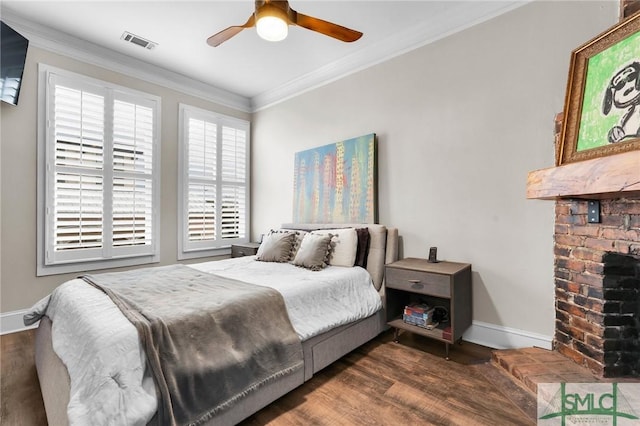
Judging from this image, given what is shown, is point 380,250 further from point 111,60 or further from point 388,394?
point 111,60

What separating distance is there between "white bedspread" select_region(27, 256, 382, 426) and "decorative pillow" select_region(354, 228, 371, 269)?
18 centimetres

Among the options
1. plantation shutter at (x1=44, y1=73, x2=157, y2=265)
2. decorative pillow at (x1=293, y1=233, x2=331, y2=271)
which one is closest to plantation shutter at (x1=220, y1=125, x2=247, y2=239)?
plantation shutter at (x1=44, y1=73, x2=157, y2=265)

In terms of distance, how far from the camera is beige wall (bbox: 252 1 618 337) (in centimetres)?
225

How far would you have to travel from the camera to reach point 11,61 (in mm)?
2621

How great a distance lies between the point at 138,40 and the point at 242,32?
1175 mm

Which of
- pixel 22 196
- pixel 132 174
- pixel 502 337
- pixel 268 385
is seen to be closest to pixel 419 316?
pixel 502 337

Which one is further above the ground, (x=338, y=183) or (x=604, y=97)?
(x=604, y=97)

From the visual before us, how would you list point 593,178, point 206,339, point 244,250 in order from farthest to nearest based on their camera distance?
point 244,250
point 206,339
point 593,178

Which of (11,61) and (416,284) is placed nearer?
(416,284)

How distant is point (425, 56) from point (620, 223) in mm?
2144

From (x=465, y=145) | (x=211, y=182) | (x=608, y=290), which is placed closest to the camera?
(x=608, y=290)

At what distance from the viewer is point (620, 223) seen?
1.62 meters

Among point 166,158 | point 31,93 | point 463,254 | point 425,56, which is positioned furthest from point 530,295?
point 31,93

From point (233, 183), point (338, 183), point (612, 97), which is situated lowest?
point (338, 183)
